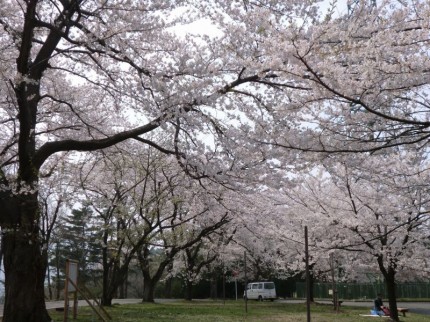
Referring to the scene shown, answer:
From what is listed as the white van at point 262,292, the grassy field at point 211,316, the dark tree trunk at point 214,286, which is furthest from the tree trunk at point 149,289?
the dark tree trunk at point 214,286

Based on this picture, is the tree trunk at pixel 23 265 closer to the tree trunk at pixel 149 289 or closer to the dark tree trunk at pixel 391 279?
the dark tree trunk at pixel 391 279

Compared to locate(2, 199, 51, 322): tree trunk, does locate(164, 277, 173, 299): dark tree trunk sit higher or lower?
lower

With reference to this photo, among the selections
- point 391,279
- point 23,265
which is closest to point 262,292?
point 391,279

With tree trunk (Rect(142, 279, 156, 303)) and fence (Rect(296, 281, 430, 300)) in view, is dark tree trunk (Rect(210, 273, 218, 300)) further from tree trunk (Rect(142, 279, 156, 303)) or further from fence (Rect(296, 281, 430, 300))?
tree trunk (Rect(142, 279, 156, 303))

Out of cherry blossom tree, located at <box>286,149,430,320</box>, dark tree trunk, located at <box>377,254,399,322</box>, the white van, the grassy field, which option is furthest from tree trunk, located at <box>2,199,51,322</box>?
the white van

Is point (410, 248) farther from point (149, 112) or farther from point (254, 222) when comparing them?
point (149, 112)

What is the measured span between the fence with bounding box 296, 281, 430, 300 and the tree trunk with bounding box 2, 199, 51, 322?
29915 millimetres

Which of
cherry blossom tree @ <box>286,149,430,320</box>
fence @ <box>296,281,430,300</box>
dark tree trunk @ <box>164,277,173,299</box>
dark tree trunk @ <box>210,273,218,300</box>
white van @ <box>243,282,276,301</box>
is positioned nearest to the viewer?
cherry blossom tree @ <box>286,149,430,320</box>

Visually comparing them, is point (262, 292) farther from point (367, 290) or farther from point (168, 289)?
point (168, 289)

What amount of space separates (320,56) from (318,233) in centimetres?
1302

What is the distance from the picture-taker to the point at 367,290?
36188 millimetres

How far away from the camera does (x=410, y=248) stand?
14.3 m

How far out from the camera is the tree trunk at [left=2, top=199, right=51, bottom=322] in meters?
8.35

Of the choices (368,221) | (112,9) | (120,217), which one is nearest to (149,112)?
(112,9)
